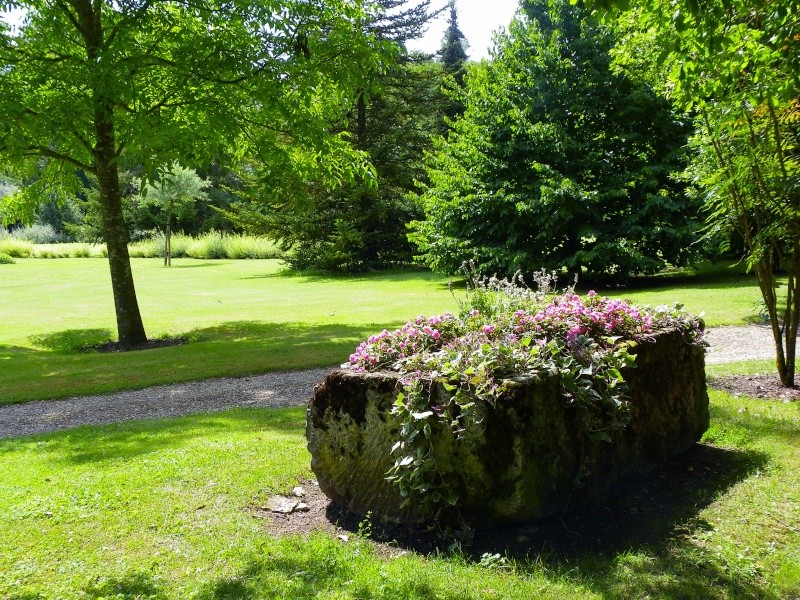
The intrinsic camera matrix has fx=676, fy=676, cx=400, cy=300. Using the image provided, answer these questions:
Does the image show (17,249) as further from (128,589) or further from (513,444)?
(513,444)

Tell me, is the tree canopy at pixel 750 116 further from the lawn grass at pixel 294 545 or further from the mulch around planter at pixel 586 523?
the mulch around planter at pixel 586 523

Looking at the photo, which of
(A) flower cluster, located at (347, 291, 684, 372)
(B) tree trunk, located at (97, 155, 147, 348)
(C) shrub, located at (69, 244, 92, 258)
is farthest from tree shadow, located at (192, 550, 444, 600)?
(C) shrub, located at (69, 244, 92, 258)

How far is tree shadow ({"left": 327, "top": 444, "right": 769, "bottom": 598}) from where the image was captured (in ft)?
11.6

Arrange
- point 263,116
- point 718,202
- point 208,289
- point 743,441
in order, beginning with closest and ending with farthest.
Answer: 1. point 743,441
2. point 718,202
3. point 263,116
4. point 208,289

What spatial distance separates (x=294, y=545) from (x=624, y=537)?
1.99m

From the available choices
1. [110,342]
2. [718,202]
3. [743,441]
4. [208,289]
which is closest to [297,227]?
[208,289]

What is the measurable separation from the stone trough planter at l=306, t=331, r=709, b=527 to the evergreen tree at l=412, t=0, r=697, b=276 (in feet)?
46.6

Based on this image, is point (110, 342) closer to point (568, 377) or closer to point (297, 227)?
point (568, 377)

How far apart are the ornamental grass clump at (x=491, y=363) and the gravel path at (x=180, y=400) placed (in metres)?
3.89

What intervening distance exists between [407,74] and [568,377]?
101ft

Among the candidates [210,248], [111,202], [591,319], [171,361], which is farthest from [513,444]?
[210,248]

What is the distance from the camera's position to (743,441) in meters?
5.77

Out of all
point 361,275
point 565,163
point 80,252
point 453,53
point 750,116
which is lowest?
point 361,275

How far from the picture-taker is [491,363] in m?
4.10
